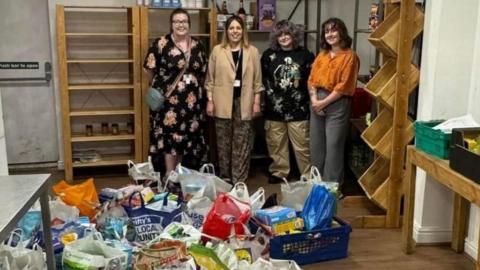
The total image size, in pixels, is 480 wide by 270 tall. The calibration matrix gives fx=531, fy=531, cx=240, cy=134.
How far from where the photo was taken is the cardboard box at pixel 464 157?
2.47m

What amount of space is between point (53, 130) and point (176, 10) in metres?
1.79

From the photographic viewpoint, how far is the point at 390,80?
349cm

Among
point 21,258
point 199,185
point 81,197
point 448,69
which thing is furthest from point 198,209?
point 448,69

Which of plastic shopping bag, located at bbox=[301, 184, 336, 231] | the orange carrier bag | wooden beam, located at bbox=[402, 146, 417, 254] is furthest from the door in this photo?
wooden beam, located at bbox=[402, 146, 417, 254]

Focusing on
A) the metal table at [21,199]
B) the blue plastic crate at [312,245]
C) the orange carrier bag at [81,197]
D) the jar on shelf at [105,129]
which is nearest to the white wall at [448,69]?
the blue plastic crate at [312,245]

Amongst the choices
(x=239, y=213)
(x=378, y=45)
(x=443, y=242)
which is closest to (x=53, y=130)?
(x=239, y=213)

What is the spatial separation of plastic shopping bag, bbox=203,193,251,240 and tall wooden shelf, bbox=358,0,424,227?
3.73 feet

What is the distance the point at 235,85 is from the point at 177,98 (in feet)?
1.61

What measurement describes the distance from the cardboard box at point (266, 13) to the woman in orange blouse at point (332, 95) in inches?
37.3

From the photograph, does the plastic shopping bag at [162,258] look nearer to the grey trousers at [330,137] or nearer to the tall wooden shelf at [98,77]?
the grey trousers at [330,137]

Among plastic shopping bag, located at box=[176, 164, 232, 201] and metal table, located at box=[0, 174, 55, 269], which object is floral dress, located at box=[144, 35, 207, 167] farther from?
metal table, located at box=[0, 174, 55, 269]

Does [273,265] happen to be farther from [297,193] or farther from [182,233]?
[297,193]

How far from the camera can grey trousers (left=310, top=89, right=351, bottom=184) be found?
4.09 metres

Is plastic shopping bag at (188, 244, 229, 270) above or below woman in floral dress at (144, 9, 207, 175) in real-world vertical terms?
below
